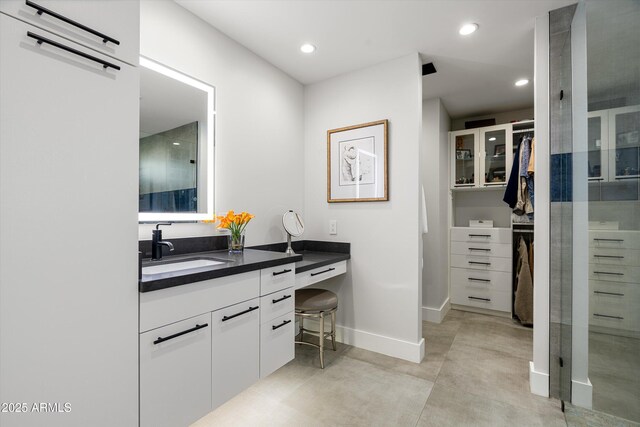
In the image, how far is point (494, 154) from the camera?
3.62m

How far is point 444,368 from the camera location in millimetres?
2316

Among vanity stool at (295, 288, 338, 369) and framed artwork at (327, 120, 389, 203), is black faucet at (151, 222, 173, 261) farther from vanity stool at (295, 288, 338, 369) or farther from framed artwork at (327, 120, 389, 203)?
framed artwork at (327, 120, 389, 203)


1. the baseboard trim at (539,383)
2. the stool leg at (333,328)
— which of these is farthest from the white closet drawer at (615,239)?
the stool leg at (333,328)

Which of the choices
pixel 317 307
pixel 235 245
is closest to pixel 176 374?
pixel 235 245

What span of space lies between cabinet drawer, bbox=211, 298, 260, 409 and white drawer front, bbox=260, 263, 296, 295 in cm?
9

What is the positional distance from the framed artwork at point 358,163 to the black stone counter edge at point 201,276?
1.24m

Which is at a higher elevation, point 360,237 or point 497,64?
point 497,64

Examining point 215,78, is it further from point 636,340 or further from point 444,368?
point 444,368

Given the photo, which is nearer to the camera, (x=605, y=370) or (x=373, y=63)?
(x=605, y=370)

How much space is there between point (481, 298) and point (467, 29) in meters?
2.94

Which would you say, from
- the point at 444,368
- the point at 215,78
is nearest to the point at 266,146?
the point at 215,78

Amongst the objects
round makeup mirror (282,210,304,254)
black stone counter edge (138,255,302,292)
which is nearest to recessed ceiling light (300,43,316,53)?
round makeup mirror (282,210,304,254)

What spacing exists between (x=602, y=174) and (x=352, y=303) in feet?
6.74

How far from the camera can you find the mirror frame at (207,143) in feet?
5.82
